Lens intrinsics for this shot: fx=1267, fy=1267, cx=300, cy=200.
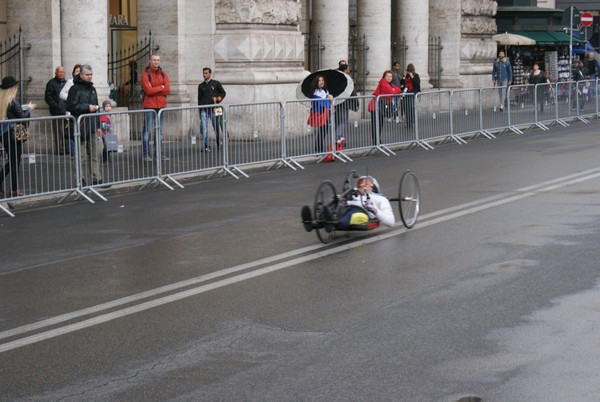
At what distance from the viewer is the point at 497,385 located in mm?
7062

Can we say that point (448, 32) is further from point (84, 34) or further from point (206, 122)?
point (206, 122)

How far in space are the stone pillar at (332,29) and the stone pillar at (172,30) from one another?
18.8 feet

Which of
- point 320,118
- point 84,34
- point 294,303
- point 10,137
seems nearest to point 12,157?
point 10,137

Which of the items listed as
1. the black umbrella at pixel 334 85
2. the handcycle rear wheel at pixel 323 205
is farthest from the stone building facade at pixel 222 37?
the handcycle rear wheel at pixel 323 205

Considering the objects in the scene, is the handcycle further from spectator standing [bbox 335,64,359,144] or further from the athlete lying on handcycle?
spectator standing [bbox 335,64,359,144]

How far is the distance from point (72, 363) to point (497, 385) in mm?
2565

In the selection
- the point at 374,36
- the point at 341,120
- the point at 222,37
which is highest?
the point at 374,36

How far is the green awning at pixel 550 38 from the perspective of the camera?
47.8 m

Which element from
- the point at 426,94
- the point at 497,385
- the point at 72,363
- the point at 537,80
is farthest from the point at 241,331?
the point at 537,80

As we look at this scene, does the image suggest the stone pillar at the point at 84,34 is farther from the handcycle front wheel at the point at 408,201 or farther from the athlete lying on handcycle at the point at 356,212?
the athlete lying on handcycle at the point at 356,212

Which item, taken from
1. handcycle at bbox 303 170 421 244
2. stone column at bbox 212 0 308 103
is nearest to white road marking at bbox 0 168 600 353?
handcycle at bbox 303 170 421 244

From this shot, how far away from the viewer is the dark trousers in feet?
52.6

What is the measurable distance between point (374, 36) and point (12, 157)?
18.2 meters

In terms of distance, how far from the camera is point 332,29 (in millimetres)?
31266
